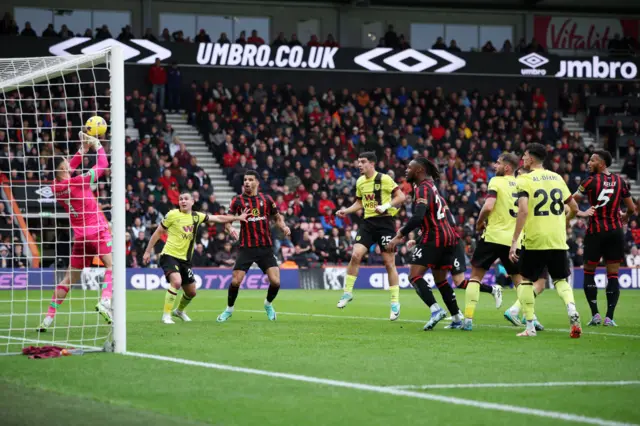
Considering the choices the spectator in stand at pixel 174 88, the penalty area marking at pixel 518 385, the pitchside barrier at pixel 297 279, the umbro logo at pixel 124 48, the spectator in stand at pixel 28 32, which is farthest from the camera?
the spectator in stand at pixel 174 88

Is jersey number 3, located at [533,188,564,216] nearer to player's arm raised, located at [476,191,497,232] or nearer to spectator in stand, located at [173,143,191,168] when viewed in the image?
player's arm raised, located at [476,191,497,232]

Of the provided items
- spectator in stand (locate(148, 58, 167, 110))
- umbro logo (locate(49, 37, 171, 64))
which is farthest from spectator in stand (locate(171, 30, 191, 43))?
spectator in stand (locate(148, 58, 167, 110))

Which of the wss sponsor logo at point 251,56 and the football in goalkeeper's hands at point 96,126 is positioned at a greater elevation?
the wss sponsor logo at point 251,56

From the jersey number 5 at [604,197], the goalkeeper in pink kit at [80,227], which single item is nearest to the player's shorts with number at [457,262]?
the jersey number 5 at [604,197]

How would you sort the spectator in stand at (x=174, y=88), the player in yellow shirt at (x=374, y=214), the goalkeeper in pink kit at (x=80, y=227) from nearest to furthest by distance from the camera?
the goalkeeper in pink kit at (x=80, y=227)
the player in yellow shirt at (x=374, y=214)
the spectator in stand at (x=174, y=88)

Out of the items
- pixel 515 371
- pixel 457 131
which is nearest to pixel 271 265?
pixel 515 371

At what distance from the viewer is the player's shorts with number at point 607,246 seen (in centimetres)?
1423

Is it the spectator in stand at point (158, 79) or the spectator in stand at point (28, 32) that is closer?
the spectator in stand at point (28, 32)

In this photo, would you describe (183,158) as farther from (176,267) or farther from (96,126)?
(96,126)

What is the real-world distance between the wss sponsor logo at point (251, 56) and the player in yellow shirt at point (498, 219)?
880 inches

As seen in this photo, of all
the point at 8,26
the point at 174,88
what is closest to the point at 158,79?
the point at 174,88

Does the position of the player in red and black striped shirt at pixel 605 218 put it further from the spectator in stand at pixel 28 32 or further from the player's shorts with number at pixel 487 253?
the spectator in stand at pixel 28 32

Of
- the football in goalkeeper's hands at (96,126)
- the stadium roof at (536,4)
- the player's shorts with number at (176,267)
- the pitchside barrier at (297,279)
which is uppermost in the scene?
the stadium roof at (536,4)

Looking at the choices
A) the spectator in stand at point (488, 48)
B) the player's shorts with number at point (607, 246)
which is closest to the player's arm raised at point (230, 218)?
the player's shorts with number at point (607, 246)
